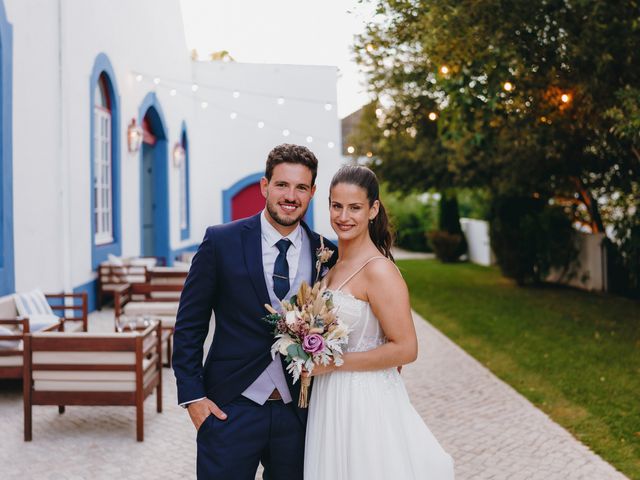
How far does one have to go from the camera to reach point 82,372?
5.25 meters

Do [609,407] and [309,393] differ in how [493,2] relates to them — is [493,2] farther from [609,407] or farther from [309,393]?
[309,393]

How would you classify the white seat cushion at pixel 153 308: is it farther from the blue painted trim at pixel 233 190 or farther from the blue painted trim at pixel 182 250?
the blue painted trim at pixel 233 190

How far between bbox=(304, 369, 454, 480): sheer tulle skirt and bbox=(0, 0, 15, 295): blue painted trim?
5744 mm

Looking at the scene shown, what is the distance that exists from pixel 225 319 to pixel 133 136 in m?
10.7

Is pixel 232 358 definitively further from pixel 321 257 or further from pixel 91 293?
pixel 91 293

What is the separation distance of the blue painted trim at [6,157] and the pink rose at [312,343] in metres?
5.97

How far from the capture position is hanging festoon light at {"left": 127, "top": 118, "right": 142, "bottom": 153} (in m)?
12.8

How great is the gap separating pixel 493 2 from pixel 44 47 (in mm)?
5652

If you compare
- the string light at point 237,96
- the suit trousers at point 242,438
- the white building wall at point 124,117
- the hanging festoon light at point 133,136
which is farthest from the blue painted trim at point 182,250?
the suit trousers at point 242,438

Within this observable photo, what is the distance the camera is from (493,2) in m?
8.30

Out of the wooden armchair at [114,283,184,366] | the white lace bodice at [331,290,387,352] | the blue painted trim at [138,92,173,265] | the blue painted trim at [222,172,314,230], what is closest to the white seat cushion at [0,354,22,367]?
the wooden armchair at [114,283,184,366]

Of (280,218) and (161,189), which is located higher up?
(161,189)

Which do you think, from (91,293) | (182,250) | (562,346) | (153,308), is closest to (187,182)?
(182,250)

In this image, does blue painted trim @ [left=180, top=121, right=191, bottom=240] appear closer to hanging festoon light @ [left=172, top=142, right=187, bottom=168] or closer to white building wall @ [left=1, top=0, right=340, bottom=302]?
white building wall @ [left=1, top=0, right=340, bottom=302]
